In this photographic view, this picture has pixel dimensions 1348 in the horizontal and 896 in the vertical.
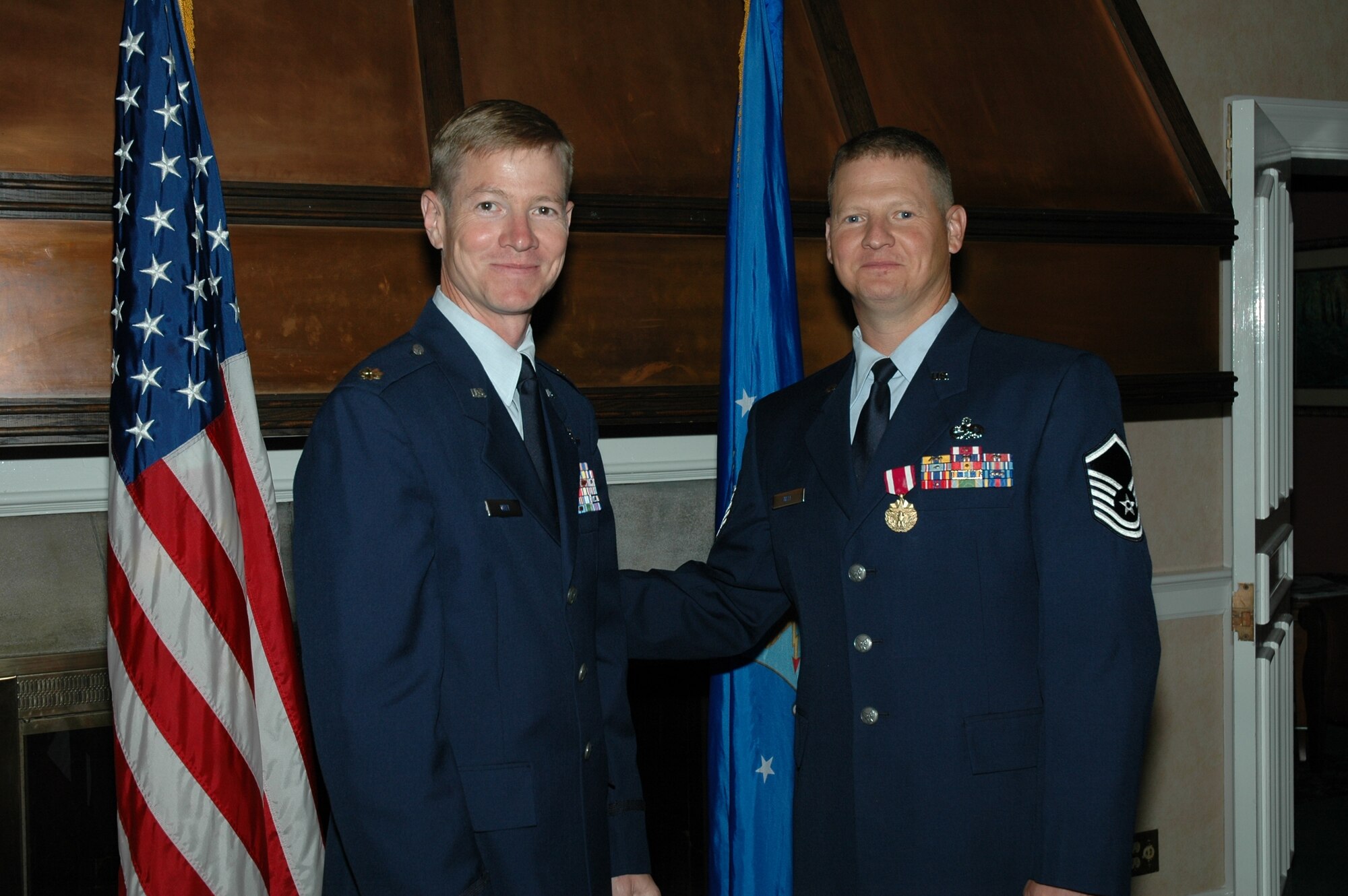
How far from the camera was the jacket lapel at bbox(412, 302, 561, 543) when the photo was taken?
1456 mm

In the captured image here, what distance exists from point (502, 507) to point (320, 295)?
2.60ft

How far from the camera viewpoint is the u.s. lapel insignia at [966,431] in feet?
5.32

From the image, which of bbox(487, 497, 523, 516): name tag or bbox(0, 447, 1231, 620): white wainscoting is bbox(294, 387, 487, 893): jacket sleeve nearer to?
bbox(487, 497, 523, 516): name tag

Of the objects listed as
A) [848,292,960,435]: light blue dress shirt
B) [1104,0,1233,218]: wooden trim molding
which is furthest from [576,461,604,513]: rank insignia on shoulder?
[1104,0,1233,218]: wooden trim molding

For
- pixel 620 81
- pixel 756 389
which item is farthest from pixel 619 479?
pixel 620 81

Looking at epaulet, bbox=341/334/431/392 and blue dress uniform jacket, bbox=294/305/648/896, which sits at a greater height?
epaulet, bbox=341/334/431/392

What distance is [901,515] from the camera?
1.61 m

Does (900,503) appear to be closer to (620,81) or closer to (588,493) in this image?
(588,493)

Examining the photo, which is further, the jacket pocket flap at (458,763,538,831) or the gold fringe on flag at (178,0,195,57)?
the gold fringe on flag at (178,0,195,57)

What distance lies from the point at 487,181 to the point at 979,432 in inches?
30.6

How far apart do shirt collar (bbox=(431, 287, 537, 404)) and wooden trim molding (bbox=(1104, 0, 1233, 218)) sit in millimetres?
1910

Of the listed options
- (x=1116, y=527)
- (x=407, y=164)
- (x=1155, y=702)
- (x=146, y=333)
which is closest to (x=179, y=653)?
(x=146, y=333)

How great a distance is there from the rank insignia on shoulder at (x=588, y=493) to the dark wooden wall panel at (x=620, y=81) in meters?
0.76

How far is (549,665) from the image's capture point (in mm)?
1466
